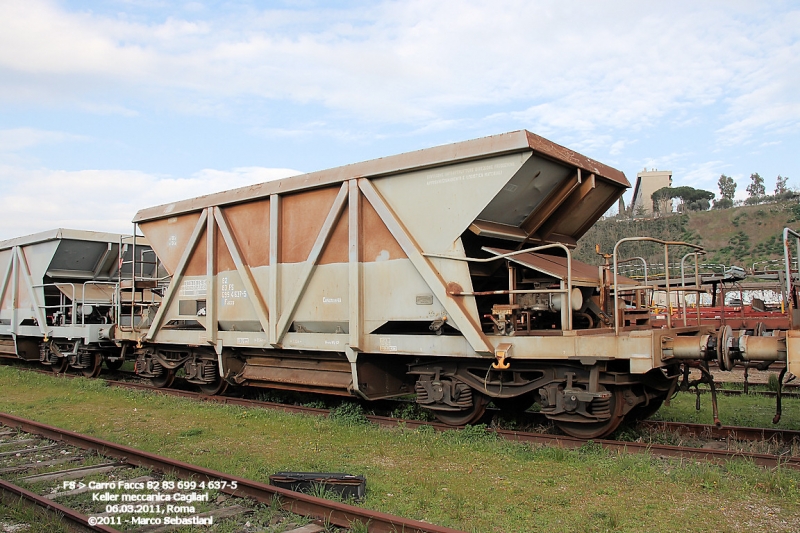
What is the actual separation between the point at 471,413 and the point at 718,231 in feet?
201

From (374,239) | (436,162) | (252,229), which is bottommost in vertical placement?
(374,239)

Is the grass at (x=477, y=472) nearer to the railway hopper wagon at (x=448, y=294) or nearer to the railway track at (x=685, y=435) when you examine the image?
the railway track at (x=685, y=435)

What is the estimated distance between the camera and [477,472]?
6.13 meters

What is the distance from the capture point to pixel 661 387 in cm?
772

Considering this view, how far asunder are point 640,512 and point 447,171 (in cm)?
439

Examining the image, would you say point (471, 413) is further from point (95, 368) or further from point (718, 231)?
point (718, 231)

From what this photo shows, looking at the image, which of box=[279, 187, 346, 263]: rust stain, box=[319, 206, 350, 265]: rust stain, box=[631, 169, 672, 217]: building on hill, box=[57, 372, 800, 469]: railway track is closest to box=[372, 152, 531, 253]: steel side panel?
box=[319, 206, 350, 265]: rust stain

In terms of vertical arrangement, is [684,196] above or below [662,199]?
above

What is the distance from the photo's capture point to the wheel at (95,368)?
14201 millimetres

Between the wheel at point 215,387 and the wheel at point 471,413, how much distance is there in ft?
16.7

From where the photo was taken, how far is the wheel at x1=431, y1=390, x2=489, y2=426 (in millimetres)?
7910

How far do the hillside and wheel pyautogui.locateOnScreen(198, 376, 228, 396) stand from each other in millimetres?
40021

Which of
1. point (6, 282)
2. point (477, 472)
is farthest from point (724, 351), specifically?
point (6, 282)

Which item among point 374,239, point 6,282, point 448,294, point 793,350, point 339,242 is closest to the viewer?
point 793,350
